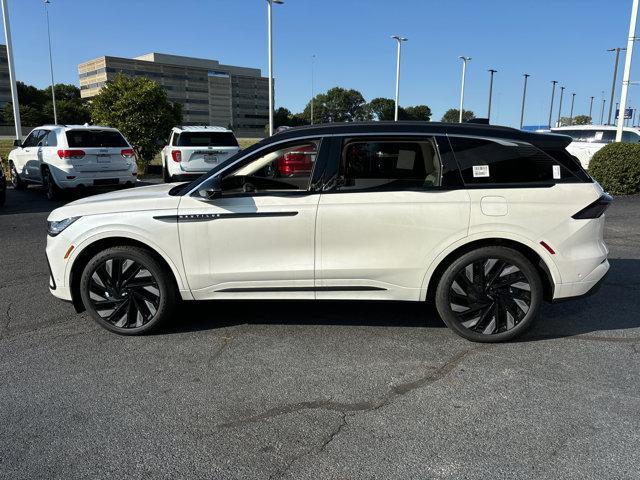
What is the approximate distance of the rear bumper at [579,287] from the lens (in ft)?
13.2

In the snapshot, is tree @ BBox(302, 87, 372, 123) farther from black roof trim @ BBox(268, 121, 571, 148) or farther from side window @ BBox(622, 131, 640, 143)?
black roof trim @ BBox(268, 121, 571, 148)

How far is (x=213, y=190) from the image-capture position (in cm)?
406

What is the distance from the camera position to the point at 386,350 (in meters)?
4.04

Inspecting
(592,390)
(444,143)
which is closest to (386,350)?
(592,390)

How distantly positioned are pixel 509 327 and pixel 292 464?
89.2 inches

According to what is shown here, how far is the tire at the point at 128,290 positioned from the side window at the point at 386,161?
1753 millimetres

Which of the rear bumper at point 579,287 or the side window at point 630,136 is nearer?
the rear bumper at point 579,287

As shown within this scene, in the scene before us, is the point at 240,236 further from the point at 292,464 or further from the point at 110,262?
the point at 292,464

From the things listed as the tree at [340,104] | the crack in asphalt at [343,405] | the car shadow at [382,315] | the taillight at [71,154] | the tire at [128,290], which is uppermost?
the tree at [340,104]

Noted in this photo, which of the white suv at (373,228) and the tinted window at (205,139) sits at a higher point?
the tinted window at (205,139)

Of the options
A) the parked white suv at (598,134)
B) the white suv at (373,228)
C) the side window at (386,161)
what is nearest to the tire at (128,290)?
the white suv at (373,228)

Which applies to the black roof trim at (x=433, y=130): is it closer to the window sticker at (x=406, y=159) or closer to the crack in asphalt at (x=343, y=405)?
the window sticker at (x=406, y=159)

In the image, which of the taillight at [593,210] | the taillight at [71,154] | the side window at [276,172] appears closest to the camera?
the taillight at [593,210]

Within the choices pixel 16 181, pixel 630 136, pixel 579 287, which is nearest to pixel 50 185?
pixel 16 181
